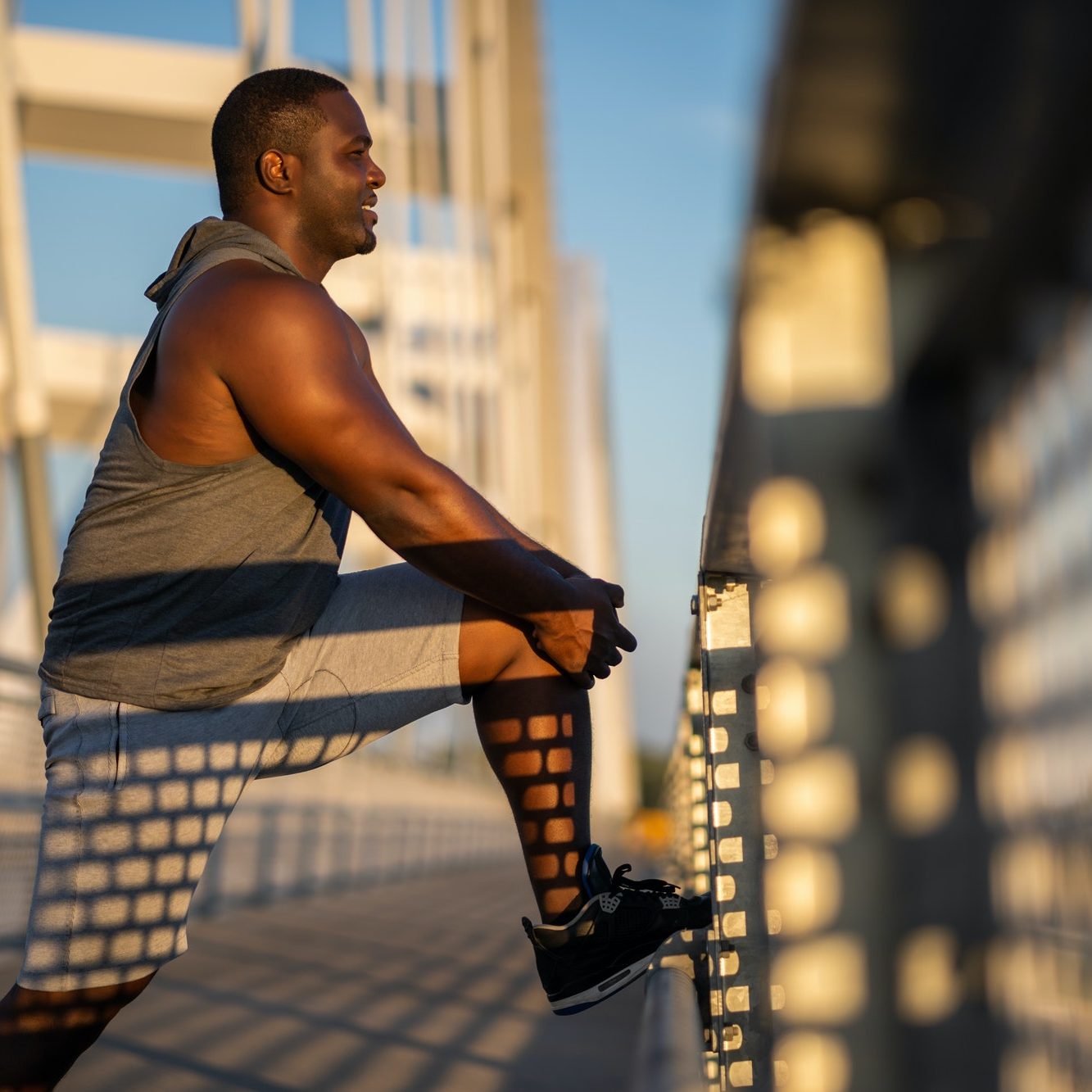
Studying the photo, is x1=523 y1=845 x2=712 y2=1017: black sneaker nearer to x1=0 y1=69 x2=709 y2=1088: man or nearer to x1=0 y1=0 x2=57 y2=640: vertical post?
x1=0 y1=69 x2=709 y2=1088: man

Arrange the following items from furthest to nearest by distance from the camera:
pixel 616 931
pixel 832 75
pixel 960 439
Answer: pixel 616 931 → pixel 960 439 → pixel 832 75

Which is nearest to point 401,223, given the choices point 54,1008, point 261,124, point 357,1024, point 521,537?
point 357,1024

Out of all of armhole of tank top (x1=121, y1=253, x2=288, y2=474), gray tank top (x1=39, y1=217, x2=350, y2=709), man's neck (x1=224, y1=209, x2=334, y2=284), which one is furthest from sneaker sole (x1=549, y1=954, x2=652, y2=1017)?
man's neck (x1=224, y1=209, x2=334, y2=284)

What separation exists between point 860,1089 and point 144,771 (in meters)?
1.50

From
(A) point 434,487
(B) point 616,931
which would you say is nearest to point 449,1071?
(B) point 616,931

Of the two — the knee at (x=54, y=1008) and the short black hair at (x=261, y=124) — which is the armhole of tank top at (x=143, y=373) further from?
the knee at (x=54, y=1008)

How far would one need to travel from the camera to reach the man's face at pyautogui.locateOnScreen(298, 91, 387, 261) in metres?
2.35

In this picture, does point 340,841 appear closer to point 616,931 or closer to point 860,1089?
point 616,931

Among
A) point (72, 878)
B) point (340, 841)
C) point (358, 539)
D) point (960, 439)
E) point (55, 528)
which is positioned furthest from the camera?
point (358, 539)

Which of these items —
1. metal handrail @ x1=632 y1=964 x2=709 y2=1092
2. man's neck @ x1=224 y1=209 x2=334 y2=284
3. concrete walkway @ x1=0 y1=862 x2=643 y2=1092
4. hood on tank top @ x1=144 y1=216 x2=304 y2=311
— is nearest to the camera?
metal handrail @ x1=632 y1=964 x2=709 y2=1092

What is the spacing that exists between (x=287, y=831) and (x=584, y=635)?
9017 mm

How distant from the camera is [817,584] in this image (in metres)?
0.76

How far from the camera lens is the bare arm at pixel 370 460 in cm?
199

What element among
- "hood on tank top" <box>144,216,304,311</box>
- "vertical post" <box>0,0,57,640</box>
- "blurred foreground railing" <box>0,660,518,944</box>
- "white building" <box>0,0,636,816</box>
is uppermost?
"white building" <box>0,0,636,816</box>
